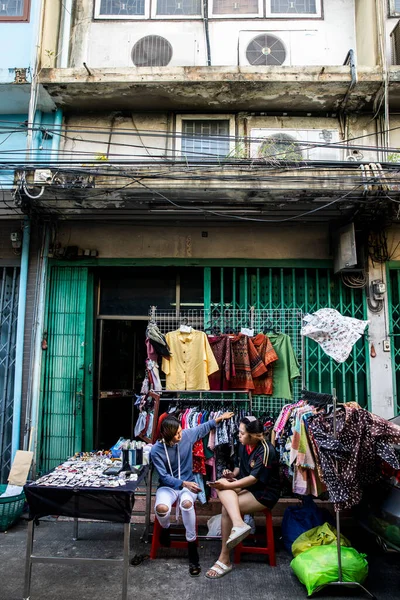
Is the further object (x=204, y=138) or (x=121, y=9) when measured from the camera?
(x=121, y=9)

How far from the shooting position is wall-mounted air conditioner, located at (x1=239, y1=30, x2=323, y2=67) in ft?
26.2

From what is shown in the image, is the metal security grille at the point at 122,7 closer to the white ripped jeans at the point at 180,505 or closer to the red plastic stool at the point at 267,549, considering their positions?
the white ripped jeans at the point at 180,505

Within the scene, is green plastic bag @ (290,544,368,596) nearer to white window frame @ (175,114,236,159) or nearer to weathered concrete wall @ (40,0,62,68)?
white window frame @ (175,114,236,159)

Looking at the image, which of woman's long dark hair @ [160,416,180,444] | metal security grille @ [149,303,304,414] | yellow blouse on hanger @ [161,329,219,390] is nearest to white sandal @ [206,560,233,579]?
woman's long dark hair @ [160,416,180,444]

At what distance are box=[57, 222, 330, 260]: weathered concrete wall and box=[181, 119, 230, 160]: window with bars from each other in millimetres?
1306

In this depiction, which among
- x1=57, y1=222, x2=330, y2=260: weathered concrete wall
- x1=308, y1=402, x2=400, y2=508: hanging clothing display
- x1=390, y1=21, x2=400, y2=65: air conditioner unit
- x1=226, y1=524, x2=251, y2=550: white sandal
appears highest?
x1=390, y1=21, x2=400, y2=65: air conditioner unit

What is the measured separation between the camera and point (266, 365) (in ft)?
20.6

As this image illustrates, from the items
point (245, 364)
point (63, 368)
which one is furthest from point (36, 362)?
point (245, 364)

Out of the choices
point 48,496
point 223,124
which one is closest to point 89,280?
point 223,124

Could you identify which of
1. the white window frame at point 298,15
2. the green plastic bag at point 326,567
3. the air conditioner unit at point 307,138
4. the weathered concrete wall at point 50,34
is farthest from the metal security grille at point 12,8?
the green plastic bag at point 326,567

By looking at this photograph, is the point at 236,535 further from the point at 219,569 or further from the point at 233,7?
the point at 233,7

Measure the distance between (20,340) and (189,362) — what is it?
9.48 ft

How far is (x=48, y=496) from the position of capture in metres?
4.16

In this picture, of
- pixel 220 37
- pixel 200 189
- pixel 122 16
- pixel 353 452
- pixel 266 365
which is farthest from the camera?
pixel 122 16
